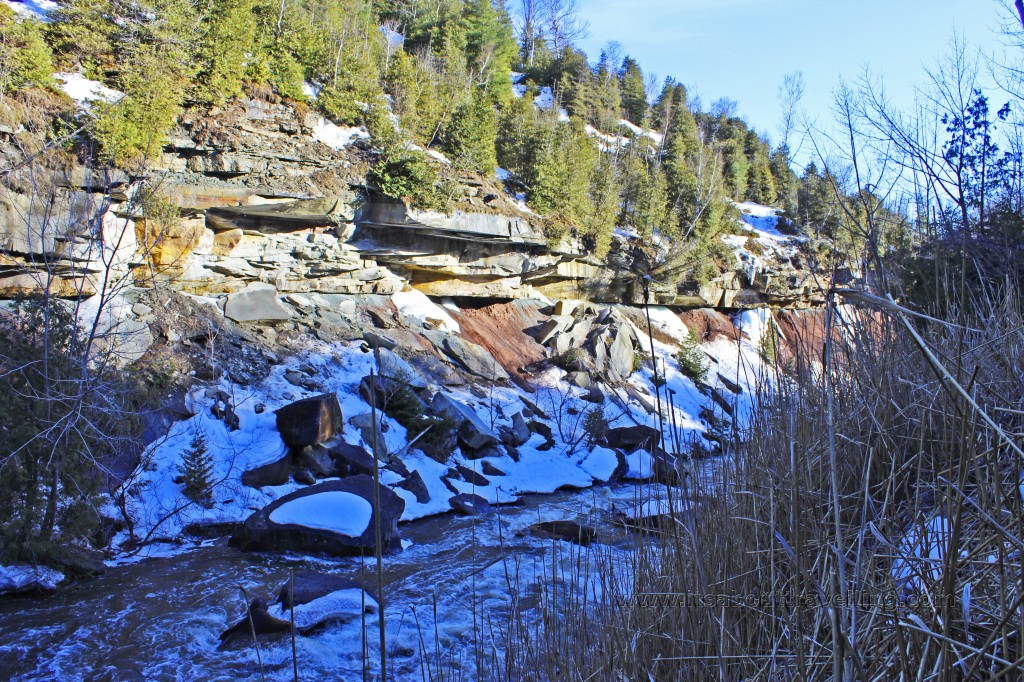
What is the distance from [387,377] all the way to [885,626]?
11.1m

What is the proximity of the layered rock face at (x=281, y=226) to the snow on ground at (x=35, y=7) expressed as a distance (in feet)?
12.9

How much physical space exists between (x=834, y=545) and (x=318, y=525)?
680 cm

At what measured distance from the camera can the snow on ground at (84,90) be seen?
13562 millimetres

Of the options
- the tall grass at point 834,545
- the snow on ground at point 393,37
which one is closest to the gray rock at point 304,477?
the tall grass at point 834,545

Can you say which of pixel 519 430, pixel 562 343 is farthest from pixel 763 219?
pixel 519 430

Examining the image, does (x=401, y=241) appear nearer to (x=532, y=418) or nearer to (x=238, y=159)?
(x=238, y=159)

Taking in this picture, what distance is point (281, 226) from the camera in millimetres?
15797

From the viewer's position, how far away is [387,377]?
12.3m

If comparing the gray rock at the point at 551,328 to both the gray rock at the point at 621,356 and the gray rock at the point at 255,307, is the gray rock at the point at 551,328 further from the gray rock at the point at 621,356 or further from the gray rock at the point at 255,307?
the gray rock at the point at 255,307

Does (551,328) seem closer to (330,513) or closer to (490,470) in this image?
(490,470)

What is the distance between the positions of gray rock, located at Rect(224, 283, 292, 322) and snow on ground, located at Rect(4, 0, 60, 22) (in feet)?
24.1

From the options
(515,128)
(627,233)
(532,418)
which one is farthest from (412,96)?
(532,418)

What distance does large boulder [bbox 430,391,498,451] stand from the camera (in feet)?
39.5

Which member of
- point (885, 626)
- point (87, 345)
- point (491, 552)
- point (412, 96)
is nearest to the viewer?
point (885, 626)
